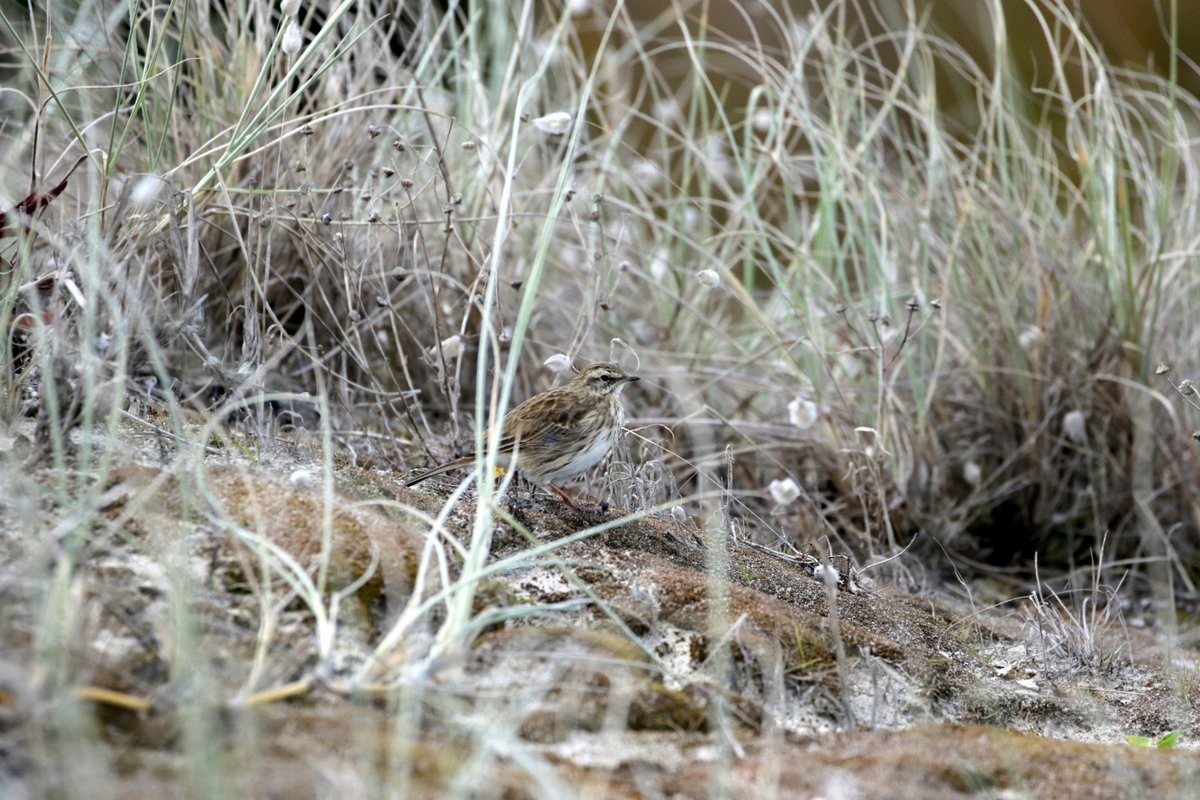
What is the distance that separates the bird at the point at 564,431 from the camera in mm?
3850

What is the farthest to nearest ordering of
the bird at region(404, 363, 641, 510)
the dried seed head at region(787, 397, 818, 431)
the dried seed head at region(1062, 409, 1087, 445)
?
the dried seed head at region(1062, 409, 1087, 445) → the dried seed head at region(787, 397, 818, 431) → the bird at region(404, 363, 641, 510)

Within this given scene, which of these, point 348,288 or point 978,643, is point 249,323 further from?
point 978,643

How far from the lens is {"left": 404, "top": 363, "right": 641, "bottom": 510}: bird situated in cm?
385

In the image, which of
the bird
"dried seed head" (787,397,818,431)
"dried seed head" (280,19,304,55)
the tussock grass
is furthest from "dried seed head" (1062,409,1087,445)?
"dried seed head" (280,19,304,55)

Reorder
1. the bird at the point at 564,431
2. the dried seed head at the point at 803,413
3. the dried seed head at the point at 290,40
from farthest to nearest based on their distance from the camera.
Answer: the dried seed head at the point at 803,413
the bird at the point at 564,431
the dried seed head at the point at 290,40

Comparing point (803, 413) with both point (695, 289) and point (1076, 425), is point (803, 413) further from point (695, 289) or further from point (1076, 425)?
point (695, 289)

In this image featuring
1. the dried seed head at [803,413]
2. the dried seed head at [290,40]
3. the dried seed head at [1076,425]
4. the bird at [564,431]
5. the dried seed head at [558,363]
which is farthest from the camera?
the dried seed head at [1076,425]

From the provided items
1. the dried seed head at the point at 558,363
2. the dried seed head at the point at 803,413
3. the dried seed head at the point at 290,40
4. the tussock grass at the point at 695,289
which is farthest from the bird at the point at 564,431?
the dried seed head at the point at 290,40

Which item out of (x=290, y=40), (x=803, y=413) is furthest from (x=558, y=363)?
(x=290, y=40)

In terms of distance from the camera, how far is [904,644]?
10.7 ft

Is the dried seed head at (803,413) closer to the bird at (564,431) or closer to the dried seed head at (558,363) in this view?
the bird at (564,431)

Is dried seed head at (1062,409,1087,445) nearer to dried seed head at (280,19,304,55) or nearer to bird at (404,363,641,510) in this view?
bird at (404,363,641,510)

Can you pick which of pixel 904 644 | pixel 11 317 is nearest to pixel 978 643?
pixel 904 644

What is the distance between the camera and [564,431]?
392cm
